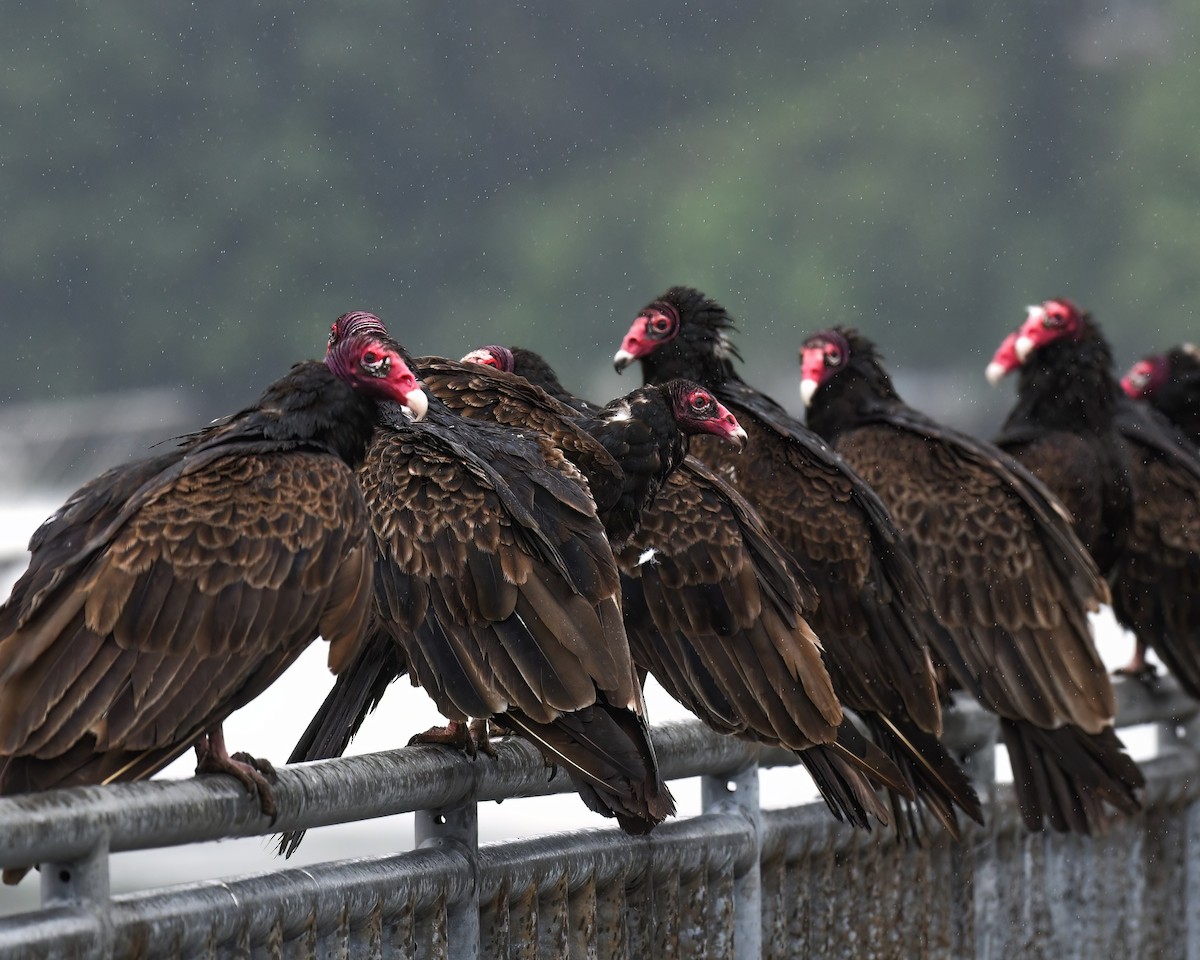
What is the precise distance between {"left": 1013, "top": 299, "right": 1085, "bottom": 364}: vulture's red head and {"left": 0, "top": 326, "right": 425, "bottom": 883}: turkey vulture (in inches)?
160

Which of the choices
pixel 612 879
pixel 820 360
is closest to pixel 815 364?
pixel 820 360

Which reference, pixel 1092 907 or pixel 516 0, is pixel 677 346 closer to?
pixel 1092 907

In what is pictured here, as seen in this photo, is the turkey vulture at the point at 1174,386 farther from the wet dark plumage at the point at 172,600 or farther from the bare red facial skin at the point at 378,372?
the wet dark plumage at the point at 172,600

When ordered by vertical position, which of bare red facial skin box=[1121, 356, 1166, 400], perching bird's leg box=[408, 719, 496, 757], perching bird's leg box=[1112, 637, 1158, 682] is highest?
bare red facial skin box=[1121, 356, 1166, 400]

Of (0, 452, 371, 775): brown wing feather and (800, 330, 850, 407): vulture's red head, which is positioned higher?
(800, 330, 850, 407): vulture's red head

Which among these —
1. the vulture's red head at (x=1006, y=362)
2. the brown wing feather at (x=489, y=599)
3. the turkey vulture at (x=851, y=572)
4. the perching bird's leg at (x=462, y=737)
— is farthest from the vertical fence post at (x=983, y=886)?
the vulture's red head at (x=1006, y=362)

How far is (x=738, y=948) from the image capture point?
3.92m

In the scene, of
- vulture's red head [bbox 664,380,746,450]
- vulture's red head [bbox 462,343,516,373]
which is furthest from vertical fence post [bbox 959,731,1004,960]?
vulture's red head [bbox 462,343,516,373]

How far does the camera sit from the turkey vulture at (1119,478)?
22.4 feet

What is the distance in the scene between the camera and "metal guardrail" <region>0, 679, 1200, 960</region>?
2596 mm

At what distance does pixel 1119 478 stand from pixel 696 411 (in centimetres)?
269

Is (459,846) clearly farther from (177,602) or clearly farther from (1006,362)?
(1006,362)

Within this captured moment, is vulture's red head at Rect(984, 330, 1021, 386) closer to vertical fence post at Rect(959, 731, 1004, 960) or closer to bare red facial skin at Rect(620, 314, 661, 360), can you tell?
bare red facial skin at Rect(620, 314, 661, 360)

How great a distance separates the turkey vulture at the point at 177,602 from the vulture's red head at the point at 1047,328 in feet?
13.3
